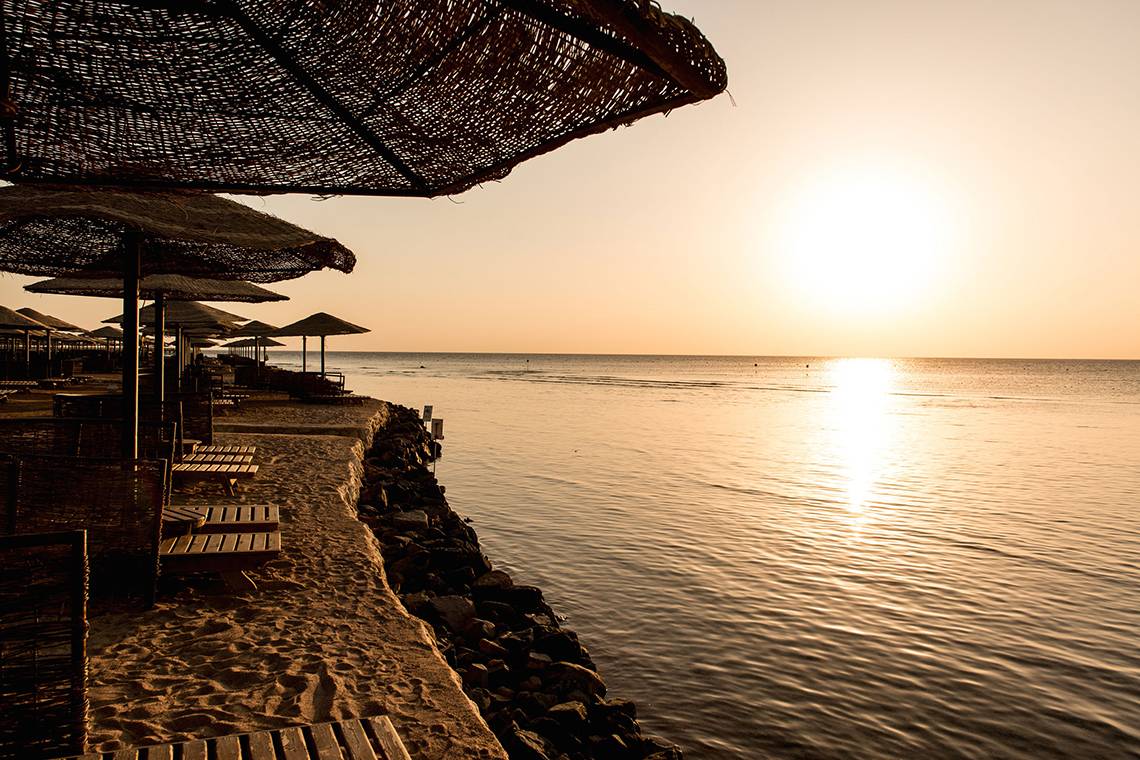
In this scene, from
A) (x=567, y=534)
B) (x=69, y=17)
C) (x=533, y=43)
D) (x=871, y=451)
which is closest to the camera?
(x=533, y=43)

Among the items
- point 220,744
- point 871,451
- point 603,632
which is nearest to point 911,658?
point 603,632

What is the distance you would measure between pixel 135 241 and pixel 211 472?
2919mm

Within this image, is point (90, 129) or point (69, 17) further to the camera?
point (90, 129)

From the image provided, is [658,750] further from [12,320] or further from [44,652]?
[12,320]

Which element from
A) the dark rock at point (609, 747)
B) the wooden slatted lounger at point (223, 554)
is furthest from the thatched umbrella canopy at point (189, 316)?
the dark rock at point (609, 747)

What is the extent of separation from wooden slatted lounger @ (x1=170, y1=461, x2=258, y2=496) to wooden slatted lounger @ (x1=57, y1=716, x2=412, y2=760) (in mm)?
5792

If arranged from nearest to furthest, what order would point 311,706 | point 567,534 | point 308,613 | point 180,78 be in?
point 180,78
point 311,706
point 308,613
point 567,534

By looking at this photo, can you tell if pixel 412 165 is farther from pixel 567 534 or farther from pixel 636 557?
pixel 567 534

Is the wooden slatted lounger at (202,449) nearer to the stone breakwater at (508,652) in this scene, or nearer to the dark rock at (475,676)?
the stone breakwater at (508,652)

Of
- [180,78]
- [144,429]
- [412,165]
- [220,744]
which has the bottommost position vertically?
[220,744]

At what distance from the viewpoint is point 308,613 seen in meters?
5.25

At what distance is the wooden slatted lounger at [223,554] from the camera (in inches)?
202

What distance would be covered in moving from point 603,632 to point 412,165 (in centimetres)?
609

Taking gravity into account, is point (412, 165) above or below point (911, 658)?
above
